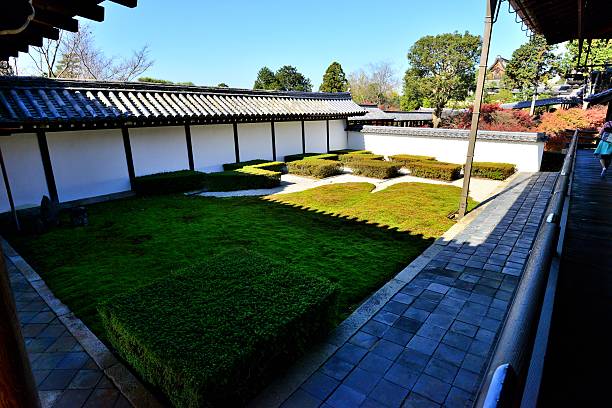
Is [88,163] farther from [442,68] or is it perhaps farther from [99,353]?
[442,68]

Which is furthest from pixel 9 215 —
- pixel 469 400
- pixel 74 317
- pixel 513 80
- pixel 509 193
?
pixel 513 80

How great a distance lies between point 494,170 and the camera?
14.8 meters

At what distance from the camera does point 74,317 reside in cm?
491

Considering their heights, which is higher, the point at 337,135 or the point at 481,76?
the point at 481,76

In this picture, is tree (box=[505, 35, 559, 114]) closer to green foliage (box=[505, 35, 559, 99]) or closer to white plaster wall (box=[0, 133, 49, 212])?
green foliage (box=[505, 35, 559, 99])

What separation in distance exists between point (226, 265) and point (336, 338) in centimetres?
186

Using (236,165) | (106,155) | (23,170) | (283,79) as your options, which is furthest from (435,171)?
(283,79)

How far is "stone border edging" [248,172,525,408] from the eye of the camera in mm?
3441

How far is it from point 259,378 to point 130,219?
26.5ft

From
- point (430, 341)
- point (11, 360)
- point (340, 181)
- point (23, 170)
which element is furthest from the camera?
point (340, 181)

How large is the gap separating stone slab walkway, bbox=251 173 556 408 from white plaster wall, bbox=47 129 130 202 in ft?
37.7

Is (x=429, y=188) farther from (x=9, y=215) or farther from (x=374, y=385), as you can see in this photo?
(x=9, y=215)

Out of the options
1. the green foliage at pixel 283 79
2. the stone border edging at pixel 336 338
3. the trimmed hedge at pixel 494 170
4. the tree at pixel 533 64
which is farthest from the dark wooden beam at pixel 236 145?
the green foliage at pixel 283 79

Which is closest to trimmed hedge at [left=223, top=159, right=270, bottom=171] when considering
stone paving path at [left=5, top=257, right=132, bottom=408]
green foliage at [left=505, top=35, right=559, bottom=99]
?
stone paving path at [left=5, top=257, right=132, bottom=408]
